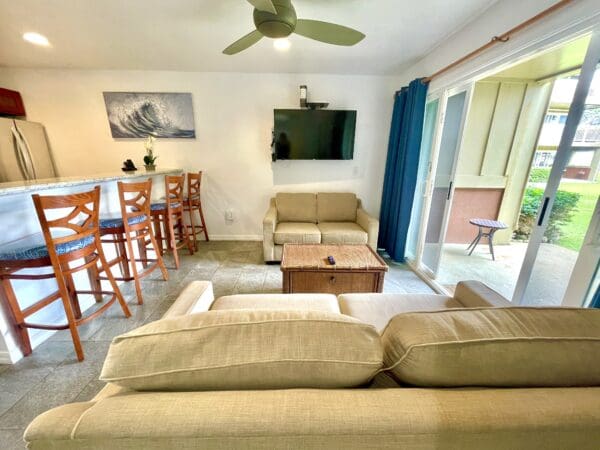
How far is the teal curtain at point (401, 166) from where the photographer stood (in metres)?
2.65

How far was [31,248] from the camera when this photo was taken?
4.55 feet

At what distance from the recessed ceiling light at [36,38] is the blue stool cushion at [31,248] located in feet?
7.38

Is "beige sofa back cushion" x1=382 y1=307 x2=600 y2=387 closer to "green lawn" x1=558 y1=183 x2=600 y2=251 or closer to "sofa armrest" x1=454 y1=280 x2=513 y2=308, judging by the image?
"sofa armrest" x1=454 y1=280 x2=513 y2=308

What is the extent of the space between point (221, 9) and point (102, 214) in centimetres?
216

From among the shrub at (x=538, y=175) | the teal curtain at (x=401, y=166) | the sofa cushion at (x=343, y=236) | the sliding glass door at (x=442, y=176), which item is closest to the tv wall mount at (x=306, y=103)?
the teal curtain at (x=401, y=166)

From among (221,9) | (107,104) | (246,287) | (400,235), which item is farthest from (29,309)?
(400,235)

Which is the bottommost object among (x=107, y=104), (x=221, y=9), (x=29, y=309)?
(x=29, y=309)

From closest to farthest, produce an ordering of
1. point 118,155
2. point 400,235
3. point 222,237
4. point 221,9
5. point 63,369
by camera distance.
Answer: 1. point 63,369
2. point 221,9
3. point 400,235
4. point 118,155
5. point 222,237

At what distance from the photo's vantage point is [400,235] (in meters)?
3.01

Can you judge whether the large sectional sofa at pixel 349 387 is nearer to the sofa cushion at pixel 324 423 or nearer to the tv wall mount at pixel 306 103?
the sofa cushion at pixel 324 423

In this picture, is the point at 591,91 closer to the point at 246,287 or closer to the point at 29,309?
the point at 246,287

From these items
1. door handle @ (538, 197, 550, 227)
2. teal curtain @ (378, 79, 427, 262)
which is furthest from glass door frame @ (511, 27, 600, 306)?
teal curtain @ (378, 79, 427, 262)

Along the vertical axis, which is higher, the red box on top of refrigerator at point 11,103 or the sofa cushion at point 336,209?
the red box on top of refrigerator at point 11,103

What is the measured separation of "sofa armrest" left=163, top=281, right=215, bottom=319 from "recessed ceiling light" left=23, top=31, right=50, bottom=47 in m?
3.17
